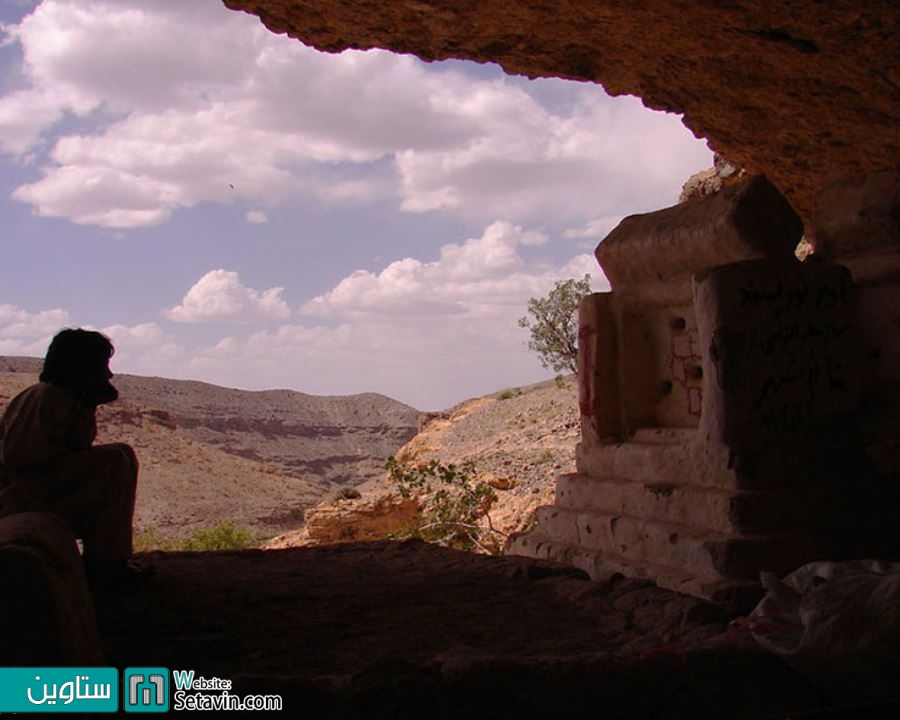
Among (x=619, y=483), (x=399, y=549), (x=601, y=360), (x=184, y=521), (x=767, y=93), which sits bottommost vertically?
(x=184, y=521)

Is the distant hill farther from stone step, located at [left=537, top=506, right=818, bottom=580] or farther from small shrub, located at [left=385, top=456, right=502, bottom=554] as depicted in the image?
stone step, located at [left=537, top=506, right=818, bottom=580]

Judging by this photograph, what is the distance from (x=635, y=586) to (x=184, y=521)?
711 inches

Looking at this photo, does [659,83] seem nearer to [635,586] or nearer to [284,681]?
[635,586]

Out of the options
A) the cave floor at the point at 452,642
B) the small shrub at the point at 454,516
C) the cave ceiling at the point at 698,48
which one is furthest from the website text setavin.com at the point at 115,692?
the small shrub at the point at 454,516

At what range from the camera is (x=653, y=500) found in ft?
14.4

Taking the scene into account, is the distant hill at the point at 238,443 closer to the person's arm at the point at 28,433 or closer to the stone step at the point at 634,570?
the stone step at the point at 634,570

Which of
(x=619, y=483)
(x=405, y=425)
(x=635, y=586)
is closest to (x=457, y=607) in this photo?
(x=635, y=586)

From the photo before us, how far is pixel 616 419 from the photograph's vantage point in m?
5.12

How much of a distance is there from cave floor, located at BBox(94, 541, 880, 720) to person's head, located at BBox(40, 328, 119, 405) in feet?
3.10

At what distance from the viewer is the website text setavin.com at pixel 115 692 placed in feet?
6.82

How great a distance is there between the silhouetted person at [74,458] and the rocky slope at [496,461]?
7242 millimetres

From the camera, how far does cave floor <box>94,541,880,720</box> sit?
2686 mm

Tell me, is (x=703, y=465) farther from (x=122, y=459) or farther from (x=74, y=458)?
(x=74, y=458)

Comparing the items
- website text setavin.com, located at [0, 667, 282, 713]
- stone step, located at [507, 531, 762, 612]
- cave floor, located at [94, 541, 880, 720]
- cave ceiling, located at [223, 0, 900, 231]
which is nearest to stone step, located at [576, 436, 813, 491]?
stone step, located at [507, 531, 762, 612]
